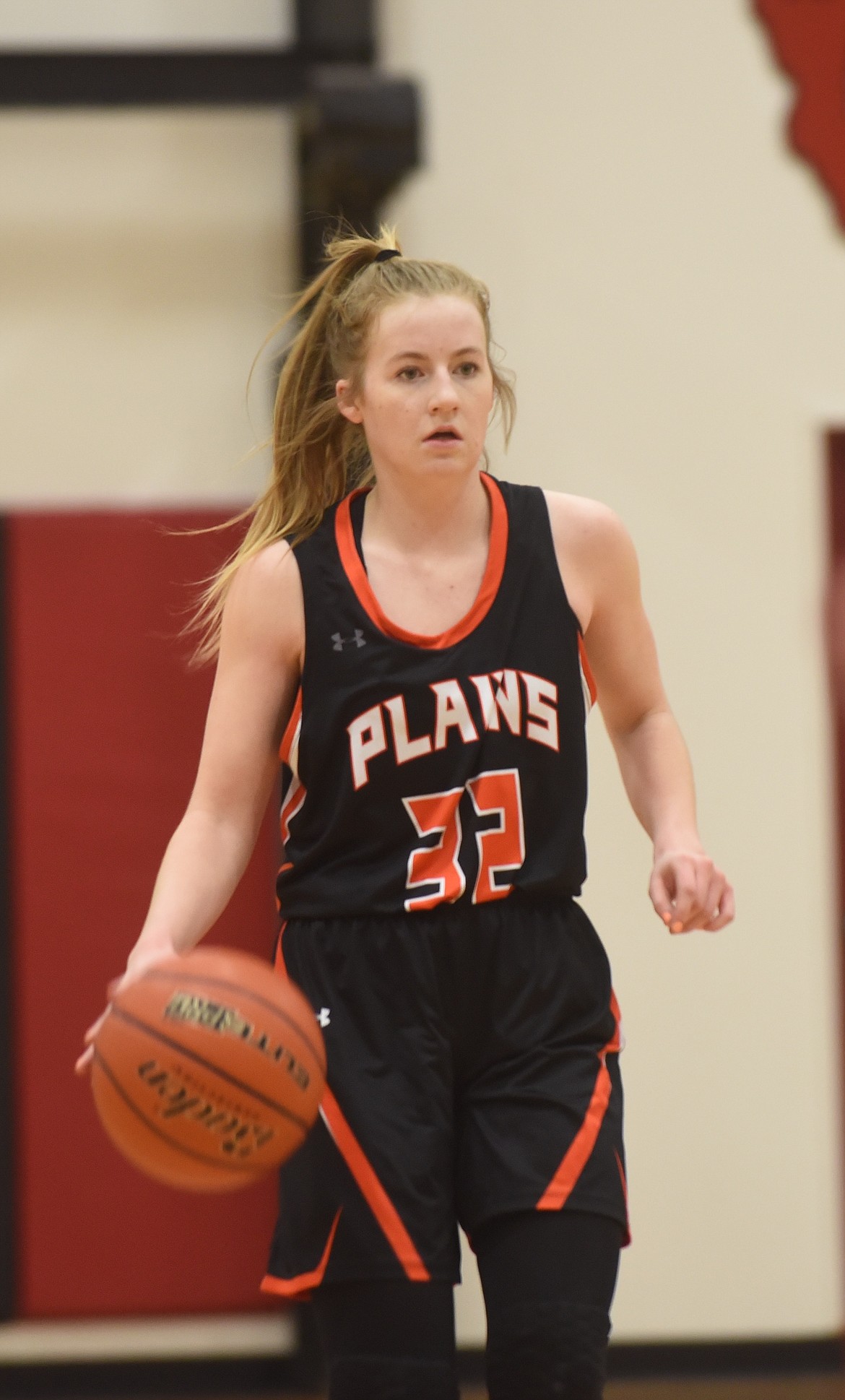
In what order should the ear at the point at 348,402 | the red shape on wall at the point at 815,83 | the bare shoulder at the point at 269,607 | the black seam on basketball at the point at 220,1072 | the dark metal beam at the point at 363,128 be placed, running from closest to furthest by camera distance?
the black seam on basketball at the point at 220,1072, the bare shoulder at the point at 269,607, the ear at the point at 348,402, the dark metal beam at the point at 363,128, the red shape on wall at the point at 815,83

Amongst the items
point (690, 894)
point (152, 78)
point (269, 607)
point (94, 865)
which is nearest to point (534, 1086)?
point (690, 894)

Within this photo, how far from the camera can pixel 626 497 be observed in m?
4.27

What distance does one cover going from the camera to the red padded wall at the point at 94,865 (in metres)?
4.24

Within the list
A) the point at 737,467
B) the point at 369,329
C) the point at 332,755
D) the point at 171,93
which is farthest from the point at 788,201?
the point at 332,755

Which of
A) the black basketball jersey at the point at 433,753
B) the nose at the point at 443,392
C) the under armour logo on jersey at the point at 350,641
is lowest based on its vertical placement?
the black basketball jersey at the point at 433,753

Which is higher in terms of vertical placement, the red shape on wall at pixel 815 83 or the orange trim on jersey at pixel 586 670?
the red shape on wall at pixel 815 83

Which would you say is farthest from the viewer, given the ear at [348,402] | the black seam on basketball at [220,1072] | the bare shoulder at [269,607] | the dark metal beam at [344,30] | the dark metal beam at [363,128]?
the dark metal beam at [344,30]

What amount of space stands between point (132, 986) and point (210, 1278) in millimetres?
2377

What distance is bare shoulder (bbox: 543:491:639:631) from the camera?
2.38 m

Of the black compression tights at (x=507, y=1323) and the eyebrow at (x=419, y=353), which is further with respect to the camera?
the eyebrow at (x=419, y=353)

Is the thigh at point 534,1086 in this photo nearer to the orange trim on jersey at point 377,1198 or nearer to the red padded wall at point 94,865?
the orange trim on jersey at point 377,1198

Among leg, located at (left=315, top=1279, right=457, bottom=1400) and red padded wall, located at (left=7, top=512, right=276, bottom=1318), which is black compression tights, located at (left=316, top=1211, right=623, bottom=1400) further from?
red padded wall, located at (left=7, top=512, right=276, bottom=1318)

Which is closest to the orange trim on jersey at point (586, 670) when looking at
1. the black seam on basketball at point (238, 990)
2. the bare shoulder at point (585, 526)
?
the bare shoulder at point (585, 526)

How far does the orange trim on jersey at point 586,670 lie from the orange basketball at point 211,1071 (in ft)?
1.95
